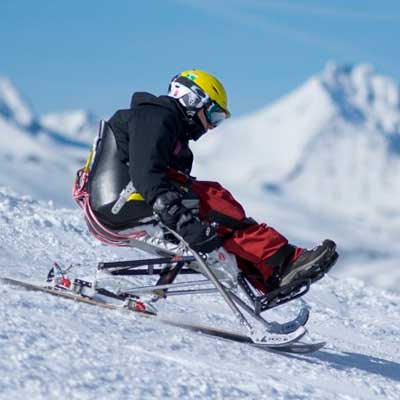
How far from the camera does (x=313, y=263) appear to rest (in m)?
6.31

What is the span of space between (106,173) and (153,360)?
2029mm

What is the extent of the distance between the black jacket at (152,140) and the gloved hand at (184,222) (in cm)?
7

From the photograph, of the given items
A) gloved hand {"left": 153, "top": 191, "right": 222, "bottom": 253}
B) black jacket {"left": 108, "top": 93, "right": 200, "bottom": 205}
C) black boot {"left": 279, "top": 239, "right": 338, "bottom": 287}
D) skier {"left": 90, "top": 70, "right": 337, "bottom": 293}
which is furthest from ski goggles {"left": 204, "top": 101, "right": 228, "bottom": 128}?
black boot {"left": 279, "top": 239, "right": 338, "bottom": 287}

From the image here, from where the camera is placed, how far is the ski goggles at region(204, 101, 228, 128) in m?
6.79

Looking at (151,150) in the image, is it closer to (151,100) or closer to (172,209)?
(172,209)

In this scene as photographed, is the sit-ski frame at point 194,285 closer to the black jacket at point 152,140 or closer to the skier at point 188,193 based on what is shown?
the skier at point 188,193

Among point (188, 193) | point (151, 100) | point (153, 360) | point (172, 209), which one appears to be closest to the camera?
point (153, 360)

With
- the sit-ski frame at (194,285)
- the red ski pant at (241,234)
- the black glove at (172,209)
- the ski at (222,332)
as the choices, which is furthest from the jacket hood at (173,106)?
the ski at (222,332)

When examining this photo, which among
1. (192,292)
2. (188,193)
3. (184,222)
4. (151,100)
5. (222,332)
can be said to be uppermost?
(151,100)

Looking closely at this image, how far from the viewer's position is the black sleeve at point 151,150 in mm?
6176

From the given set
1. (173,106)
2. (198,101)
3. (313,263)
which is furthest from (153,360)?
(198,101)

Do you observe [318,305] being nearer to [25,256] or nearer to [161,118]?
[25,256]

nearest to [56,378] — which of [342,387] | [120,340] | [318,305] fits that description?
[120,340]

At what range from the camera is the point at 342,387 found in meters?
5.48
